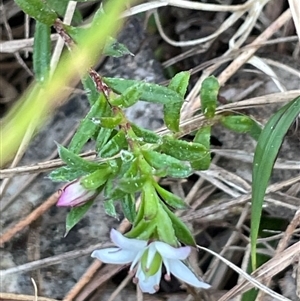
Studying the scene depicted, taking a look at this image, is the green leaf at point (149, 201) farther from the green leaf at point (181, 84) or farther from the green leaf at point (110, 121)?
the green leaf at point (181, 84)

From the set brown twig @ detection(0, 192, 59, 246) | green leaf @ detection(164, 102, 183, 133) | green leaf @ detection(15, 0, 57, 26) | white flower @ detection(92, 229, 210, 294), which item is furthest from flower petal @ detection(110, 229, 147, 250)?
brown twig @ detection(0, 192, 59, 246)

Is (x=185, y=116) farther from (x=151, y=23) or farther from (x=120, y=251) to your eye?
(x=120, y=251)

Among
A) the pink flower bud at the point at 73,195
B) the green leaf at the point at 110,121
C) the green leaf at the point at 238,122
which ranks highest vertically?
the green leaf at the point at 110,121

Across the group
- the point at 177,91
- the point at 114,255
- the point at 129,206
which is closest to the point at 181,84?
the point at 177,91

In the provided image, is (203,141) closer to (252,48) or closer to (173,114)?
(173,114)

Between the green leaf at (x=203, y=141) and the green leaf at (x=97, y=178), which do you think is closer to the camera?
the green leaf at (x=97, y=178)

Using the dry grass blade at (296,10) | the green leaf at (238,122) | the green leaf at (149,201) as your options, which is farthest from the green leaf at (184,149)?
the dry grass blade at (296,10)

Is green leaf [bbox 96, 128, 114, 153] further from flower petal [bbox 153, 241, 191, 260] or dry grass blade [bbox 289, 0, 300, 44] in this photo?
dry grass blade [bbox 289, 0, 300, 44]
